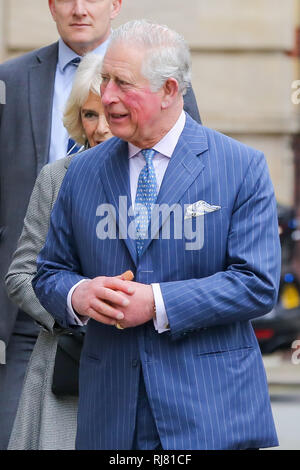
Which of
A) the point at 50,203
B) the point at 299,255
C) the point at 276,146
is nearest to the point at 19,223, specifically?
the point at 50,203

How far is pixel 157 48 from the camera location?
357cm

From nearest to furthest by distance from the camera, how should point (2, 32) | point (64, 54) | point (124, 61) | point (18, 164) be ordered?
point (124, 61)
point (18, 164)
point (64, 54)
point (2, 32)

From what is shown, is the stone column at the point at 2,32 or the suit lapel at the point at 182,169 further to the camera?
the stone column at the point at 2,32

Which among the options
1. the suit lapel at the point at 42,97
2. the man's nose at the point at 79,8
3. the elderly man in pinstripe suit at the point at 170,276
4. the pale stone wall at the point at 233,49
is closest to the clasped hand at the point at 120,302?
the elderly man in pinstripe suit at the point at 170,276

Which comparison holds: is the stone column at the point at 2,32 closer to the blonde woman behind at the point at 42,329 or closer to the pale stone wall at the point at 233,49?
the pale stone wall at the point at 233,49

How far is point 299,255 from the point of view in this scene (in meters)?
Answer: 14.1

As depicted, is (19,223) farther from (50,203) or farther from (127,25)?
(127,25)

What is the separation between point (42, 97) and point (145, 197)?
1.48 m

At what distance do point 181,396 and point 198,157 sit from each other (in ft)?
2.17

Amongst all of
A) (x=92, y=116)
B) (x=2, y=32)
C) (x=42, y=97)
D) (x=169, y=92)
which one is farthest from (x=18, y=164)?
(x=2, y=32)

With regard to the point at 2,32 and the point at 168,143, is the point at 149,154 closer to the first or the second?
the point at 168,143

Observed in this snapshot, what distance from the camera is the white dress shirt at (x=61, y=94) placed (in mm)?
4953

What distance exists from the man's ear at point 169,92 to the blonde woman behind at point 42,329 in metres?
0.89

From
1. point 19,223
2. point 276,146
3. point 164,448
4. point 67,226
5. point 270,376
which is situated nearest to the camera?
point 164,448
